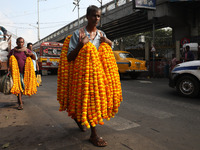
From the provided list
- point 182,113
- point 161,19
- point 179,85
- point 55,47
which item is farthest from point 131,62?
point 55,47

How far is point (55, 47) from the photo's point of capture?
17.7m

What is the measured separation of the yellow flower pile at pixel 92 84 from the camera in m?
2.24

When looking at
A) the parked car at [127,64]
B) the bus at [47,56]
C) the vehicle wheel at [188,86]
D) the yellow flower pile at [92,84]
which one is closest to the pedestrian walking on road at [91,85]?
the yellow flower pile at [92,84]

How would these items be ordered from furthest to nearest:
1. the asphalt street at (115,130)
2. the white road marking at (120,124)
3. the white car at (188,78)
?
the white car at (188,78) → the white road marking at (120,124) → the asphalt street at (115,130)

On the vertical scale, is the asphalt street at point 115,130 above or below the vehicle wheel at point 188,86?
below

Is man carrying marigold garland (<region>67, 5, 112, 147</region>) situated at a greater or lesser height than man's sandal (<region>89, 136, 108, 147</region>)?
greater

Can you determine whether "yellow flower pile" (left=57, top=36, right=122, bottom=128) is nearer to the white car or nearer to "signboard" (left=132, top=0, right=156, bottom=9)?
the white car

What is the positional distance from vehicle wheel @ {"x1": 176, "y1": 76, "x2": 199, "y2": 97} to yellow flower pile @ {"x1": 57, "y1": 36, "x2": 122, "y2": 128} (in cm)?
408

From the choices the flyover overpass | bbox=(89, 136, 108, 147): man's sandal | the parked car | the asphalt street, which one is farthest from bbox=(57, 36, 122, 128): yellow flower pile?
the flyover overpass

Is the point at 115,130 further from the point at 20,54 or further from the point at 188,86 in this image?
the point at 188,86

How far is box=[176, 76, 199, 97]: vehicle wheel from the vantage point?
5.64 metres

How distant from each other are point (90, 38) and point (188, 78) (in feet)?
14.8

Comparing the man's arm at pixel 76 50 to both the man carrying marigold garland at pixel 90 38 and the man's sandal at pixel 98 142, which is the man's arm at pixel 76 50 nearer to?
the man carrying marigold garland at pixel 90 38

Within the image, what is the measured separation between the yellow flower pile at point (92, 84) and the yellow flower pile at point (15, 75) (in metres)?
2.49
